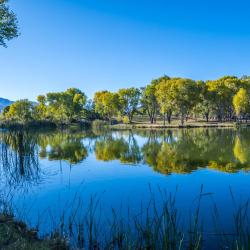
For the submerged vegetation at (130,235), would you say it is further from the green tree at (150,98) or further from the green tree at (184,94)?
the green tree at (150,98)

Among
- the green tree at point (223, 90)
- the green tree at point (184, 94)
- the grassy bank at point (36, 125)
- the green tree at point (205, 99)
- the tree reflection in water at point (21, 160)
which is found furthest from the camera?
the green tree at point (205, 99)

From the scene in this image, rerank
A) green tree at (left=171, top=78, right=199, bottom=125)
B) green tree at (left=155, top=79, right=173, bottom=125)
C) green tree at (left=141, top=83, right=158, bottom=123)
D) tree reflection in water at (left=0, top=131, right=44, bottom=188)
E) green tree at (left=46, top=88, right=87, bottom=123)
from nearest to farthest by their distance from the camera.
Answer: tree reflection in water at (left=0, top=131, right=44, bottom=188) → green tree at (left=171, top=78, right=199, bottom=125) → green tree at (left=155, top=79, right=173, bottom=125) → green tree at (left=141, top=83, right=158, bottom=123) → green tree at (left=46, top=88, right=87, bottom=123)

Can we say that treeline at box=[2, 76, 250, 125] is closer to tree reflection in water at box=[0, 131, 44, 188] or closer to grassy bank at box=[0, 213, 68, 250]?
tree reflection in water at box=[0, 131, 44, 188]

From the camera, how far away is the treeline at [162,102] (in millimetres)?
77938

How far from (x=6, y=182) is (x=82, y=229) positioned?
6.37 metres

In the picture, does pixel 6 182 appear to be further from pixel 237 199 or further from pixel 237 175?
pixel 237 175

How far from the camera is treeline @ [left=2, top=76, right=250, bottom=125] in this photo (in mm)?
77938

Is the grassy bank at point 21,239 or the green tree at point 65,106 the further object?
the green tree at point 65,106

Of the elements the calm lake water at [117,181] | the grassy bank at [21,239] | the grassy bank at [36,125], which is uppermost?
the grassy bank at [36,125]

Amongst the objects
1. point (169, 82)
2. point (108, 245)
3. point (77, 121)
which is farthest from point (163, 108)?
point (108, 245)

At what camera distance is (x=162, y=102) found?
8025 cm

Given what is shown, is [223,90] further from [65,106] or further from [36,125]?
[36,125]

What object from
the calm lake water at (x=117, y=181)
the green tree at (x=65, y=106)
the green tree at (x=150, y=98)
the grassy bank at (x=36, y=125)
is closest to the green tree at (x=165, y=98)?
the green tree at (x=150, y=98)

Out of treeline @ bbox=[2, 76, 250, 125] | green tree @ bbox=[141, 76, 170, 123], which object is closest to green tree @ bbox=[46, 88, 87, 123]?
treeline @ bbox=[2, 76, 250, 125]
